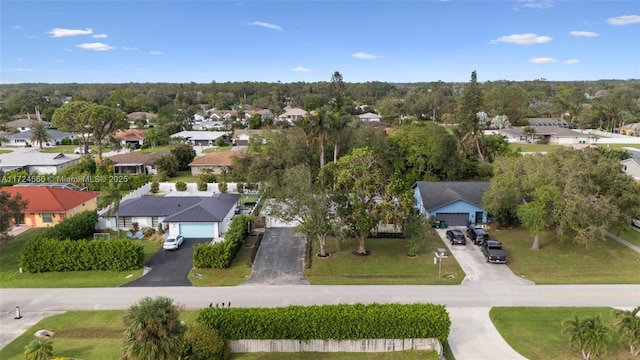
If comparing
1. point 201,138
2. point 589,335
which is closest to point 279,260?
point 589,335

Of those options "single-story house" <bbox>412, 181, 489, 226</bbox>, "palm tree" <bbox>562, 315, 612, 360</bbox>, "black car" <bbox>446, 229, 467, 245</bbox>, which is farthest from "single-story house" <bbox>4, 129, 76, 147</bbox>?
"palm tree" <bbox>562, 315, 612, 360</bbox>

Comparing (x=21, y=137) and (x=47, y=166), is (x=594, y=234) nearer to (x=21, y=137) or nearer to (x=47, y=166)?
(x=47, y=166)

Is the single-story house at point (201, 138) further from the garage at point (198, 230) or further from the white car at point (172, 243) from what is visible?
the white car at point (172, 243)

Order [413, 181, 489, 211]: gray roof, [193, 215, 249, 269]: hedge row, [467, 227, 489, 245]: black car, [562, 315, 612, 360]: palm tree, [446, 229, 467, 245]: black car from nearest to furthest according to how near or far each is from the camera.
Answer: [562, 315, 612, 360]: palm tree < [193, 215, 249, 269]: hedge row < [467, 227, 489, 245]: black car < [446, 229, 467, 245]: black car < [413, 181, 489, 211]: gray roof

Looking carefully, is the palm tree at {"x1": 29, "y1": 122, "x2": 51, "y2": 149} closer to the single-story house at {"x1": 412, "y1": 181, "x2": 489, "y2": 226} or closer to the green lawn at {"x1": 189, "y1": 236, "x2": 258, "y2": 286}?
the green lawn at {"x1": 189, "y1": 236, "x2": 258, "y2": 286}

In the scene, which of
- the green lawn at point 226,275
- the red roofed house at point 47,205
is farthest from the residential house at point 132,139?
the green lawn at point 226,275

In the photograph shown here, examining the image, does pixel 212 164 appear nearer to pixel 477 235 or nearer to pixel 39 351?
pixel 477 235
